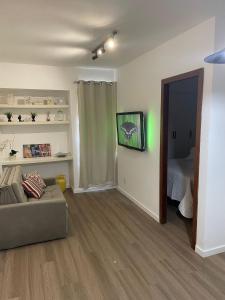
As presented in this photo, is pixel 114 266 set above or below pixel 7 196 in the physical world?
below

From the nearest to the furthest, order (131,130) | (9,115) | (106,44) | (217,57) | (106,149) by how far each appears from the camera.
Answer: (217,57) → (106,44) → (131,130) → (9,115) → (106,149)

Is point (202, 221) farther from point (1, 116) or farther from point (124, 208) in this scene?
point (1, 116)

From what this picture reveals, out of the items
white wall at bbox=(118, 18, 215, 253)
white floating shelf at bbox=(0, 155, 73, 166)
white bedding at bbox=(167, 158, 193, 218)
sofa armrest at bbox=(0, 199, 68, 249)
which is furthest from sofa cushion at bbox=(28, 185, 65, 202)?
white bedding at bbox=(167, 158, 193, 218)

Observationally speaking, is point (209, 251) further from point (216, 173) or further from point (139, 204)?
point (139, 204)

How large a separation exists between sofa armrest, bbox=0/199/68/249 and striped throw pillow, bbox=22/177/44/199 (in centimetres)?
53

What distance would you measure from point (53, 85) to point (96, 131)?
1.26 meters

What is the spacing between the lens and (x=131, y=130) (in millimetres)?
4109

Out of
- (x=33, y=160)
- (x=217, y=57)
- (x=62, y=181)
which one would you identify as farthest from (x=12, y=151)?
(x=217, y=57)

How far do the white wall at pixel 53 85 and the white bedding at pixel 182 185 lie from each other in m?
2.04

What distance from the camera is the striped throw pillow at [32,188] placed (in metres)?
3.44

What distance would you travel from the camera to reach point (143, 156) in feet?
13.0

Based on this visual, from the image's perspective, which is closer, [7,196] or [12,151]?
[7,196]

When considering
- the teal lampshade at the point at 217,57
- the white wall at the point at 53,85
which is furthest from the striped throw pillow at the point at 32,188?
the teal lampshade at the point at 217,57

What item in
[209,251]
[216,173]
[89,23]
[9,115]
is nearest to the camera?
[89,23]
